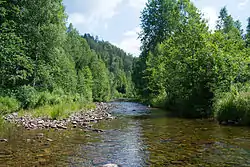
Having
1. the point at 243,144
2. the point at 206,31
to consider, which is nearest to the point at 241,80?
the point at 206,31

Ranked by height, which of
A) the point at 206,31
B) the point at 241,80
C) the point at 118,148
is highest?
the point at 206,31

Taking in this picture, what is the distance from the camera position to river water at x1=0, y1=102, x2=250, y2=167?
23.3 feet

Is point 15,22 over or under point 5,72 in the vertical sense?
over

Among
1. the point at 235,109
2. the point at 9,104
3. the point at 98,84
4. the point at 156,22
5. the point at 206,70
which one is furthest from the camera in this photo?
the point at 98,84

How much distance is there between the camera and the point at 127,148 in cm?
888

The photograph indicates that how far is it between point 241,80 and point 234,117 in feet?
17.8

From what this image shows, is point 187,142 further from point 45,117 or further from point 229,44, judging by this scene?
point 229,44

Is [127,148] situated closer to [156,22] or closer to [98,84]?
[156,22]

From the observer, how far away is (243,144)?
29.5ft

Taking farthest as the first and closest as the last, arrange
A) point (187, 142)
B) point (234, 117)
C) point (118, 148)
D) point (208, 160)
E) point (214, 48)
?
point (214, 48), point (234, 117), point (187, 142), point (118, 148), point (208, 160)

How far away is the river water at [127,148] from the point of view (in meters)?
7.11

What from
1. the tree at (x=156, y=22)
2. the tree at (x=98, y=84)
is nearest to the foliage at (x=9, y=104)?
the tree at (x=156, y=22)

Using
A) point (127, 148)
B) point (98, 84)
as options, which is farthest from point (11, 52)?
point (98, 84)

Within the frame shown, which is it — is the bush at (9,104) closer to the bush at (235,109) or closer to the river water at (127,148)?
the river water at (127,148)
